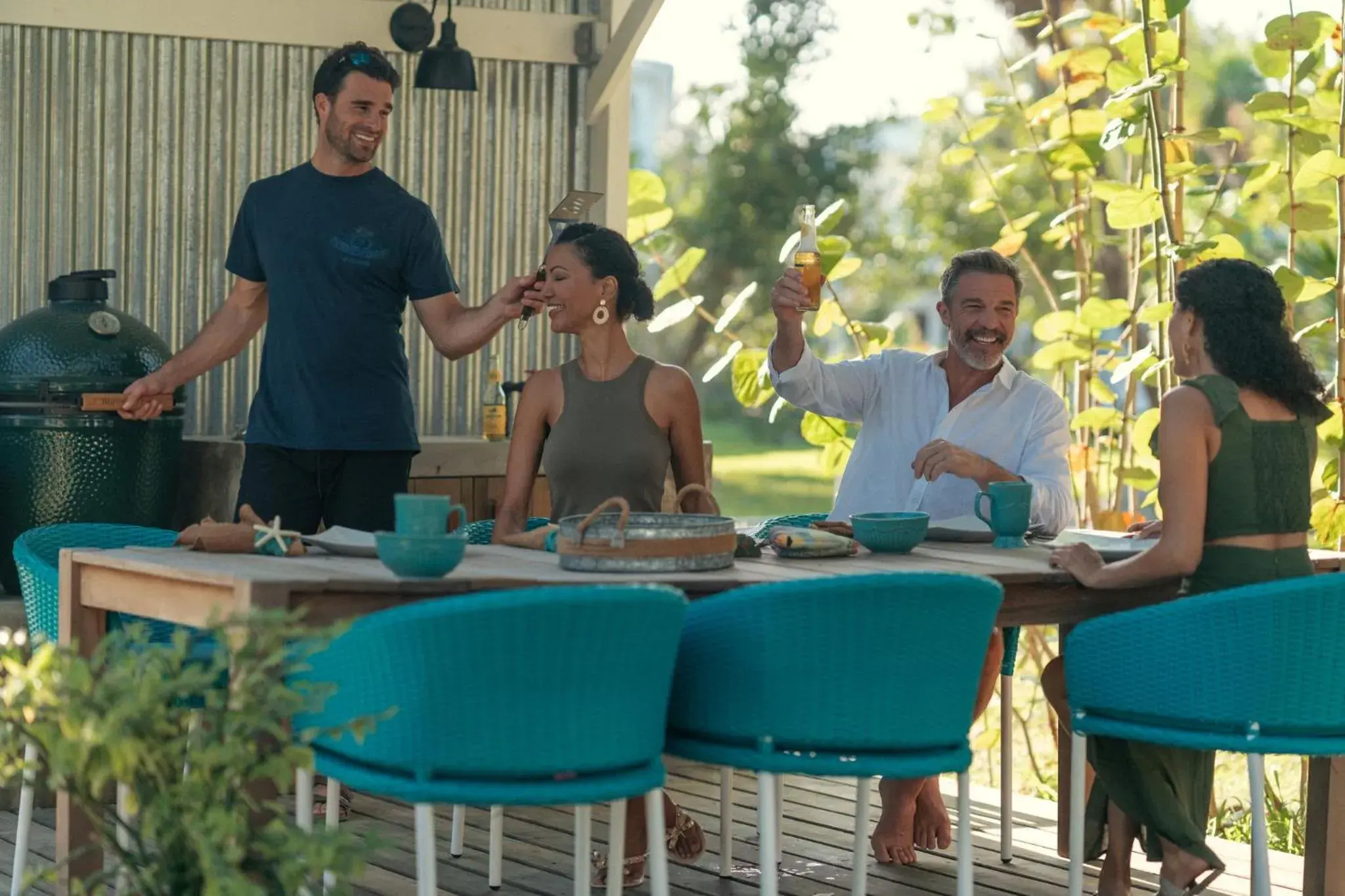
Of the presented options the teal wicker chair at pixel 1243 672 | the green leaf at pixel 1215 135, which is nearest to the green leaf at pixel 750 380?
the green leaf at pixel 1215 135

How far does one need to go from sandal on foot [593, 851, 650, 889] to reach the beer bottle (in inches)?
74.0

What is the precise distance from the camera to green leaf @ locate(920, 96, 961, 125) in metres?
6.12

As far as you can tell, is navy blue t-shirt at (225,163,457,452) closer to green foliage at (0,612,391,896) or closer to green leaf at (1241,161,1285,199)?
green foliage at (0,612,391,896)

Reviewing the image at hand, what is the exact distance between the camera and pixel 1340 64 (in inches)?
215

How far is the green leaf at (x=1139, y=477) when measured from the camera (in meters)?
5.74

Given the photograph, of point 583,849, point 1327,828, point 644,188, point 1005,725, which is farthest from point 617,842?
point 644,188

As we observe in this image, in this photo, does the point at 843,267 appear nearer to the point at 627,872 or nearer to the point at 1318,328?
the point at 1318,328

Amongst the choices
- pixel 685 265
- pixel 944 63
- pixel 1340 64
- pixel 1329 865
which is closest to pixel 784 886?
pixel 1329 865

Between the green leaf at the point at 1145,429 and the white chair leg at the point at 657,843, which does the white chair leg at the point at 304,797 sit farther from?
the green leaf at the point at 1145,429

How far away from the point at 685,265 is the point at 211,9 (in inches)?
64.5

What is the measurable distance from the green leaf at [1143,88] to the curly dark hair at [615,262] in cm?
157

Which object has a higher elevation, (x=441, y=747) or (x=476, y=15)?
(x=476, y=15)

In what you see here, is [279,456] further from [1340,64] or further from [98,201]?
[1340,64]

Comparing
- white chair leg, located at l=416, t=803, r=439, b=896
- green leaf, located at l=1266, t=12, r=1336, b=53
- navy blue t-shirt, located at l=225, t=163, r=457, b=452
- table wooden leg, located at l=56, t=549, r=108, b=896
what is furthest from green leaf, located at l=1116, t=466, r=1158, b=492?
white chair leg, located at l=416, t=803, r=439, b=896
